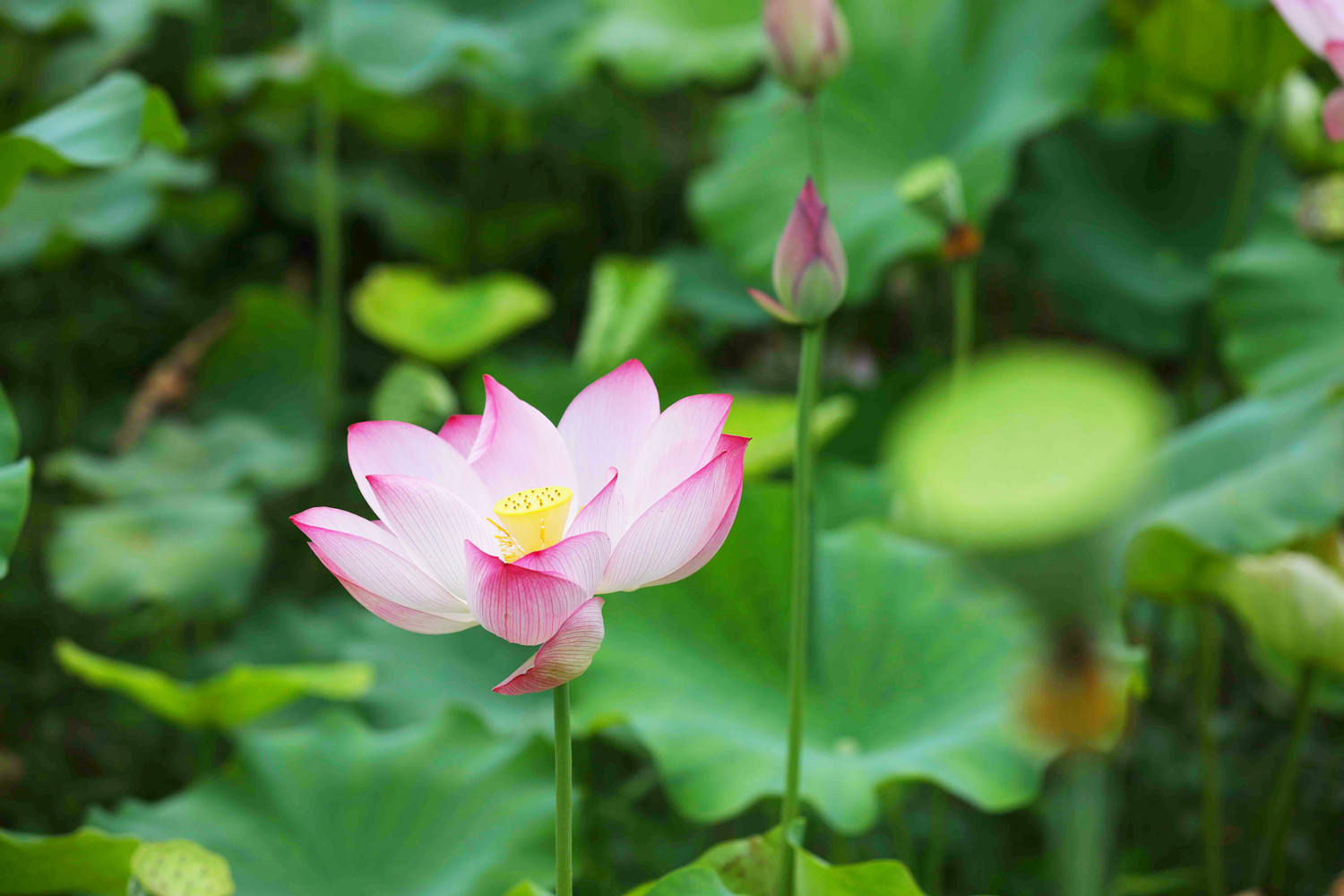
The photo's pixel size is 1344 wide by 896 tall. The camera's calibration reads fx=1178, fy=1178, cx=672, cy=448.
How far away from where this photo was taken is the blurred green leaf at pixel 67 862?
646 millimetres

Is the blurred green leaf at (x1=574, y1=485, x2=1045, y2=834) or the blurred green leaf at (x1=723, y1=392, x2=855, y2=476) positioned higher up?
the blurred green leaf at (x1=723, y1=392, x2=855, y2=476)

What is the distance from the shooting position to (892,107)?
1.38m

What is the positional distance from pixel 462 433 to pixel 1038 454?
38 cm

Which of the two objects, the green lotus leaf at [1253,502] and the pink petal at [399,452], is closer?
the pink petal at [399,452]

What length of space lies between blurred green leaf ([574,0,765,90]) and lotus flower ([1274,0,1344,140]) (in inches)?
34.4

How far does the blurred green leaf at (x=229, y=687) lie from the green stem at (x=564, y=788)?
0.48 m

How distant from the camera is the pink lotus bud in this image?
0.76 metres

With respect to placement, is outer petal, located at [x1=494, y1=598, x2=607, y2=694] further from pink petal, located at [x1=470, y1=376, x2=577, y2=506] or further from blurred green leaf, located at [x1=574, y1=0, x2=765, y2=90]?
blurred green leaf, located at [x1=574, y1=0, x2=765, y2=90]

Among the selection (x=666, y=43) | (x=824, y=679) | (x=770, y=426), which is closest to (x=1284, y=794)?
(x=824, y=679)

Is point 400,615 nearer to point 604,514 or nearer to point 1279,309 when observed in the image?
point 604,514

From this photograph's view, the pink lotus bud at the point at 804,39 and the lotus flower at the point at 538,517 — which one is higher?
the pink lotus bud at the point at 804,39

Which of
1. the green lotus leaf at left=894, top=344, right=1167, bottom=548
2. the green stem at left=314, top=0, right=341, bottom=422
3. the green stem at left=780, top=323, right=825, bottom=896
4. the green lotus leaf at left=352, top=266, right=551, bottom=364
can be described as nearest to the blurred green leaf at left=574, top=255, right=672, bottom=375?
the green lotus leaf at left=352, top=266, right=551, bottom=364

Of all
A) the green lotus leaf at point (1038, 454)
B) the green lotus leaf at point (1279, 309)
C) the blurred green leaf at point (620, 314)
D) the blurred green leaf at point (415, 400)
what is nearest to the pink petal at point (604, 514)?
the green lotus leaf at point (1038, 454)

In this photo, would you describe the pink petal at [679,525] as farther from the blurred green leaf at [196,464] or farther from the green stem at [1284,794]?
the blurred green leaf at [196,464]
